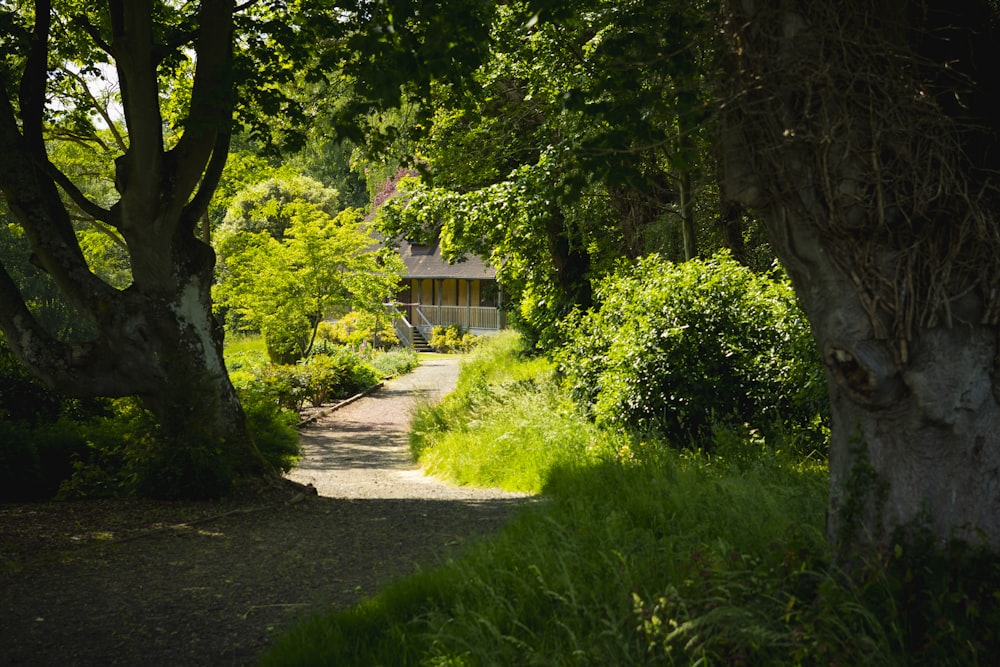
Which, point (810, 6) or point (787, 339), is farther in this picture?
point (787, 339)

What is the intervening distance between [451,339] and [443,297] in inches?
260

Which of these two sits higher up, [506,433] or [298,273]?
[298,273]

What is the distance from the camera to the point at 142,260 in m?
8.66

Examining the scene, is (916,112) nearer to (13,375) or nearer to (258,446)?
(258,446)

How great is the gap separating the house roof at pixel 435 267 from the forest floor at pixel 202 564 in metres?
35.4

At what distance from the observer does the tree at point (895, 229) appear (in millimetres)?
3875

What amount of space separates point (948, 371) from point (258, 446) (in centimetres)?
786

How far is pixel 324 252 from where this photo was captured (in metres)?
24.8

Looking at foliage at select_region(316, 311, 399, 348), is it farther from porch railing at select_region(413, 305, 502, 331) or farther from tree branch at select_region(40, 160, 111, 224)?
tree branch at select_region(40, 160, 111, 224)

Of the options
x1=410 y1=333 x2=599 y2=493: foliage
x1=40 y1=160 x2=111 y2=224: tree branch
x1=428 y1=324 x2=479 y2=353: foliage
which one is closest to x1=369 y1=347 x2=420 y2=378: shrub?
x1=428 y1=324 x2=479 y2=353: foliage

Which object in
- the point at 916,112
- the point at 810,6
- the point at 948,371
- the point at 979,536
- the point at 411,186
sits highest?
the point at 411,186

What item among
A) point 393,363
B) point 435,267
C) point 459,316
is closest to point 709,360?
point 393,363

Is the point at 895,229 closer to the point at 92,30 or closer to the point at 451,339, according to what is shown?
the point at 92,30

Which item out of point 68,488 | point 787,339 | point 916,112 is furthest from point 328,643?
point 787,339
